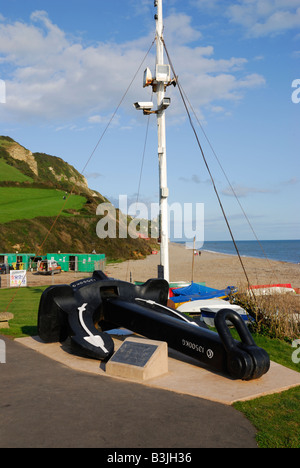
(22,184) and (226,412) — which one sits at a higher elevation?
(22,184)

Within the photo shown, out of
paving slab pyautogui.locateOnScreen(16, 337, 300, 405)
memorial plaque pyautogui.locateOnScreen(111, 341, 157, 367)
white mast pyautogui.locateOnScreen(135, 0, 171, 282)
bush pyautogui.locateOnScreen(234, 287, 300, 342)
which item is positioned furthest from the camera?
white mast pyautogui.locateOnScreen(135, 0, 171, 282)

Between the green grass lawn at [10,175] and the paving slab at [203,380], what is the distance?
78.3 metres

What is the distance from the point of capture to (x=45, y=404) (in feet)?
18.7

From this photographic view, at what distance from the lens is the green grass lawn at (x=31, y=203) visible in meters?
57.9

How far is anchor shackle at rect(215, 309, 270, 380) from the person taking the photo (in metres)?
6.57

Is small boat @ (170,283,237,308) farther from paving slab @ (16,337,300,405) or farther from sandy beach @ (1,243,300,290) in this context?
paving slab @ (16,337,300,405)

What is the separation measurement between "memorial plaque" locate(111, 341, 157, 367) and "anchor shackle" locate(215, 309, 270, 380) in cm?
123

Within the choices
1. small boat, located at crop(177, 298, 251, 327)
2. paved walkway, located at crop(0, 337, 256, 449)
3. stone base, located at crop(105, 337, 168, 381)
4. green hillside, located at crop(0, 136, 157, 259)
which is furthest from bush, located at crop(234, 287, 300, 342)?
green hillside, located at crop(0, 136, 157, 259)

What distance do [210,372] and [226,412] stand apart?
1.81 m

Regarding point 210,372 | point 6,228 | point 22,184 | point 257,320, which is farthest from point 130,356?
point 22,184

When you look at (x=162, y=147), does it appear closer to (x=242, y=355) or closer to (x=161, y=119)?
(x=161, y=119)

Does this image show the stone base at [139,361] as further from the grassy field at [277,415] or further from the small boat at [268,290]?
the small boat at [268,290]

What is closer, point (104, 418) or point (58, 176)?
point (104, 418)

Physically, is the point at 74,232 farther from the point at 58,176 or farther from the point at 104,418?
the point at 58,176
